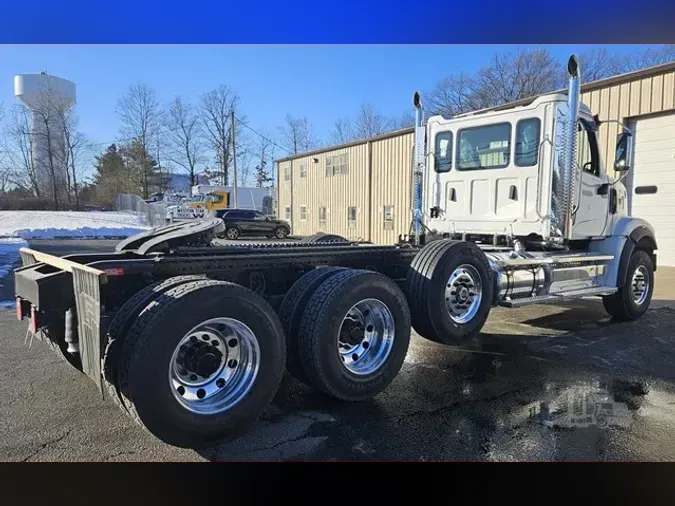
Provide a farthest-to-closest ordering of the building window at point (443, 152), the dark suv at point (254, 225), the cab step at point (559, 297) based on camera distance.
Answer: the dark suv at point (254, 225)
the building window at point (443, 152)
the cab step at point (559, 297)

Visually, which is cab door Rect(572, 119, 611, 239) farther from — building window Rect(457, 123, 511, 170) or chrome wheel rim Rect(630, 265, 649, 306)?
chrome wheel rim Rect(630, 265, 649, 306)

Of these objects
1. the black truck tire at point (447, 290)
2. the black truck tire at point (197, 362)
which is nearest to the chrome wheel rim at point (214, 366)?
the black truck tire at point (197, 362)

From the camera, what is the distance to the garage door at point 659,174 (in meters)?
12.0

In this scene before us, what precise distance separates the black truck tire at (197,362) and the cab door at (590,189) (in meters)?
4.88

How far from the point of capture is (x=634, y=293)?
7.87 metres

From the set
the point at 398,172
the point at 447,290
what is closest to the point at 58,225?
the point at 398,172

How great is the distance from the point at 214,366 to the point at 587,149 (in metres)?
5.80

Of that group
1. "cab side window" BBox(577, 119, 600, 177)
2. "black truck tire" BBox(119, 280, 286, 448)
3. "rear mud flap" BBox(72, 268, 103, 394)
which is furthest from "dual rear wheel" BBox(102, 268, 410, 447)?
"cab side window" BBox(577, 119, 600, 177)

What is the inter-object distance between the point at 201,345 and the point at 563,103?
533 centimetres

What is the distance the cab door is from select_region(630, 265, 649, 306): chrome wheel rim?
1.04 m

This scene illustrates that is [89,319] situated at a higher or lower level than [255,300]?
lower

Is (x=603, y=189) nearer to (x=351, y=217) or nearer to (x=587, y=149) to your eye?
(x=587, y=149)

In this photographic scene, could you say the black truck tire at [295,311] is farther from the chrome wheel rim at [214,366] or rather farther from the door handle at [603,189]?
the door handle at [603,189]
